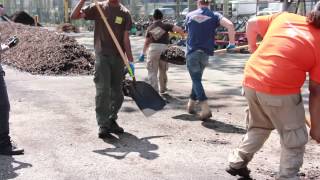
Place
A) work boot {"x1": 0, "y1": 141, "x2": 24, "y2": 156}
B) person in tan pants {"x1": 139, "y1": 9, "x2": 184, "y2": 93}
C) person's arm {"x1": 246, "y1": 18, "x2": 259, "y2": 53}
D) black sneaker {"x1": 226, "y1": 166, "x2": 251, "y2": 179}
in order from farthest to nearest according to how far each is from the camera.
A: person in tan pants {"x1": 139, "y1": 9, "x2": 184, "y2": 93} → work boot {"x1": 0, "y1": 141, "x2": 24, "y2": 156} → black sneaker {"x1": 226, "y1": 166, "x2": 251, "y2": 179} → person's arm {"x1": 246, "y1": 18, "x2": 259, "y2": 53}

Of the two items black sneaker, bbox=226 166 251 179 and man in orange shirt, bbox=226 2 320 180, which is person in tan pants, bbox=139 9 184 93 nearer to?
black sneaker, bbox=226 166 251 179

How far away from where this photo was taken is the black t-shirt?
9391 millimetres

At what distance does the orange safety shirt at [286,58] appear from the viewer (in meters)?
4.06

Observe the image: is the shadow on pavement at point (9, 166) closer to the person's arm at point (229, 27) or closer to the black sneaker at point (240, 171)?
the black sneaker at point (240, 171)

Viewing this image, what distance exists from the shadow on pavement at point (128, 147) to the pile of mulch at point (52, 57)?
249 inches

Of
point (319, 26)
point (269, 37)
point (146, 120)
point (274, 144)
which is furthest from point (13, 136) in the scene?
point (319, 26)

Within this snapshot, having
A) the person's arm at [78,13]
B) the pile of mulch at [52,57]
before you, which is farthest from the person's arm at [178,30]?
the pile of mulch at [52,57]

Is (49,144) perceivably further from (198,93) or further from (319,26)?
(319,26)

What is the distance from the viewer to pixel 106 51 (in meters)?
6.56

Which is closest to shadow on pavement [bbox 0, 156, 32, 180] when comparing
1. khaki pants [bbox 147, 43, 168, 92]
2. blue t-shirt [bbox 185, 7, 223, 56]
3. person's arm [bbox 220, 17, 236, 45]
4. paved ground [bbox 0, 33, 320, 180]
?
paved ground [bbox 0, 33, 320, 180]

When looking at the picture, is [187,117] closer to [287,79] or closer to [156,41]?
[156,41]

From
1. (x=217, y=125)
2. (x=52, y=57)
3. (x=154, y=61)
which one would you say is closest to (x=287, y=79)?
(x=217, y=125)

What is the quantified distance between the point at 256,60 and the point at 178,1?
28157 millimetres

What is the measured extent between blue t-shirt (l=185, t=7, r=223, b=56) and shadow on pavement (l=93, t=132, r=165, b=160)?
5.56 feet
